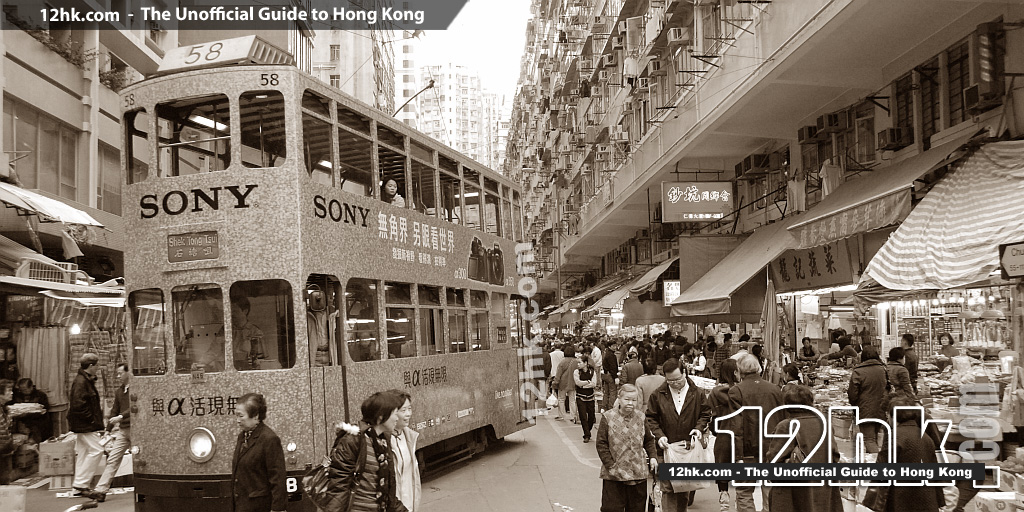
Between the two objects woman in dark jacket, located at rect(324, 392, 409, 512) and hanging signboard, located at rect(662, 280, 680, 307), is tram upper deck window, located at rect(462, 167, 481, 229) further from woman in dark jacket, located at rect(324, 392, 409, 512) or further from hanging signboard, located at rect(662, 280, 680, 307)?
hanging signboard, located at rect(662, 280, 680, 307)

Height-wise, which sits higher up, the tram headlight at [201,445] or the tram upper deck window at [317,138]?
the tram upper deck window at [317,138]

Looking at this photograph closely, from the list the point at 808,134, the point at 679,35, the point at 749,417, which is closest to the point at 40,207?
the point at 749,417

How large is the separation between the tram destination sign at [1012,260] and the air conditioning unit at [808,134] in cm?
707

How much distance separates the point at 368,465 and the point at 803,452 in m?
3.44

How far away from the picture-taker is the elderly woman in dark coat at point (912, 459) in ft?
20.7

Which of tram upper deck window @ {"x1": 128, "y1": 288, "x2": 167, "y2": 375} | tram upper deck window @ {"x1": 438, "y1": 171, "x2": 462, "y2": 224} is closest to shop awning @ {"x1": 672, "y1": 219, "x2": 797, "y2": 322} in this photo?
tram upper deck window @ {"x1": 438, "y1": 171, "x2": 462, "y2": 224}

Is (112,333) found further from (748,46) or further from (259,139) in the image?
(748,46)

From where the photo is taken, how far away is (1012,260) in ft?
23.5

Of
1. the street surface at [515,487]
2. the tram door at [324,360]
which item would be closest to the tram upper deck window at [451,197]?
the tram door at [324,360]

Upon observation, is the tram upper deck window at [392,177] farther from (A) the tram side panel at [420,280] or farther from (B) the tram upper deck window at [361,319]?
(B) the tram upper deck window at [361,319]

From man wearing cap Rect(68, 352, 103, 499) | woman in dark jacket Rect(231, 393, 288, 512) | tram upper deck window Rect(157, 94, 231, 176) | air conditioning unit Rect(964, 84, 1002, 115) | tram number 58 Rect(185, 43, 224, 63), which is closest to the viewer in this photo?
woman in dark jacket Rect(231, 393, 288, 512)

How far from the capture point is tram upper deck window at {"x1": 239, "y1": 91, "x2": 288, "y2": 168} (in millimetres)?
8383

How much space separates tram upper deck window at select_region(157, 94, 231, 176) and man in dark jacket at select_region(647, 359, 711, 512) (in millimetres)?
4717

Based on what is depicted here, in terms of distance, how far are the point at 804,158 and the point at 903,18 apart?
568 centimetres
